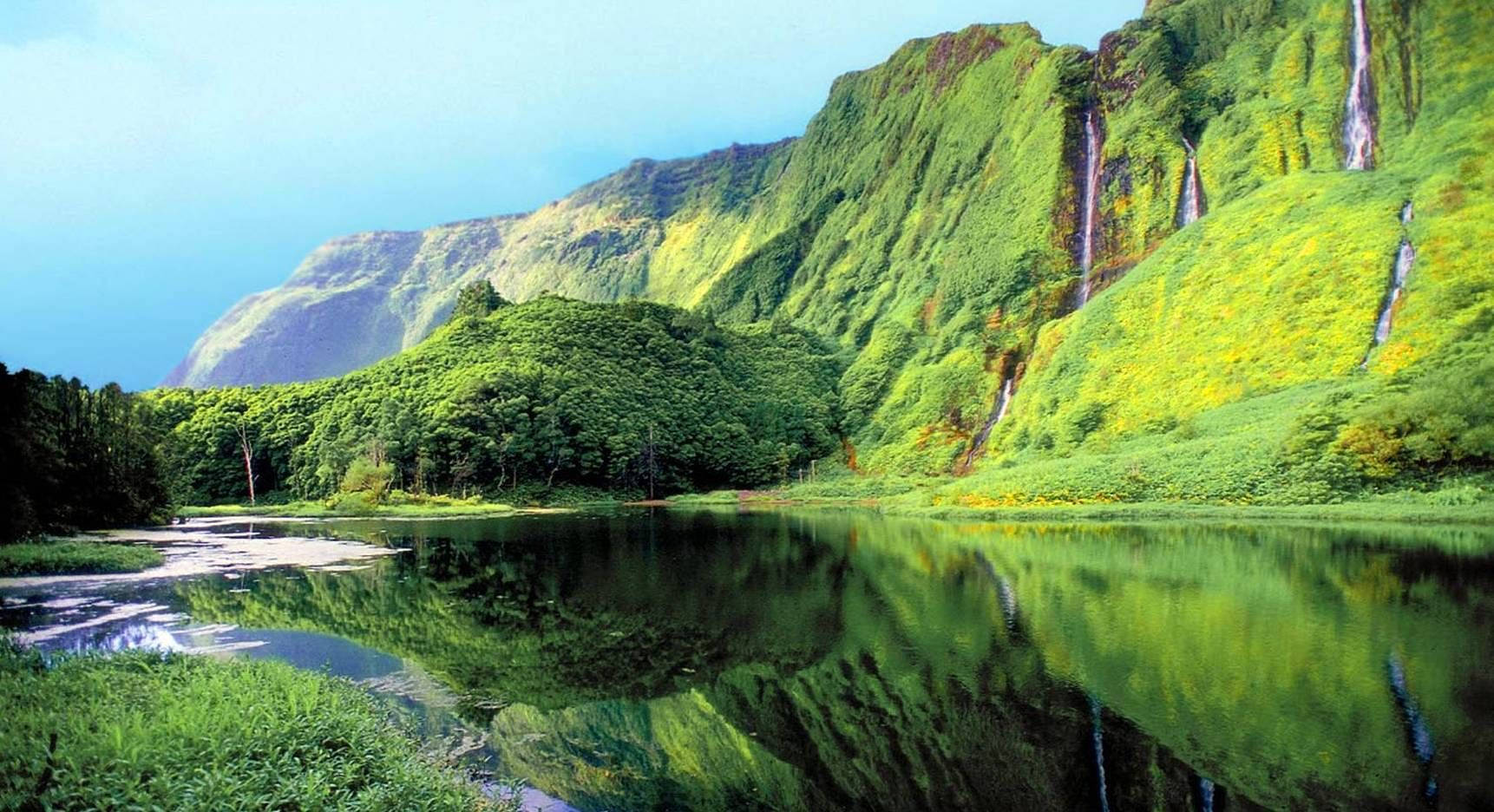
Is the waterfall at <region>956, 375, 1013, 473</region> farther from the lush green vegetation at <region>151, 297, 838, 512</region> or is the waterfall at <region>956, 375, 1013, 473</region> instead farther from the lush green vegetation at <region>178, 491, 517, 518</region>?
the lush green vegetation at <region>178, 491, 517, 518</region>

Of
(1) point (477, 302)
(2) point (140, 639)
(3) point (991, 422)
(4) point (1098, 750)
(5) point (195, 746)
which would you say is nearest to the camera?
(5) point (195, 746)

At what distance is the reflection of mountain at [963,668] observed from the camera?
1268 cm

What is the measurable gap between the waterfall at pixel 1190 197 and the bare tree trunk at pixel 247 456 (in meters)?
109

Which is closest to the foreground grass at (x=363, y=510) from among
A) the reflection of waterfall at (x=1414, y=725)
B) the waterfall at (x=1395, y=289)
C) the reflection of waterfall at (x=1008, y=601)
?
the reflection of waterfall at (x=1008, y=601)

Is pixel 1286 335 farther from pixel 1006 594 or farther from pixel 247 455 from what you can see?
pixel 247 455

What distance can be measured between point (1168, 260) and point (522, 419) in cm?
7060

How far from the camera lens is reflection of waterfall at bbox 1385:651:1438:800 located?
1194 centimetres

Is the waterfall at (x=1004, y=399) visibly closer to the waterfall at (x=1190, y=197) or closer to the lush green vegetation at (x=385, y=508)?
the waterfall at (x=1190, y=197)

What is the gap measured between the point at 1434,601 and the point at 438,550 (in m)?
41.1

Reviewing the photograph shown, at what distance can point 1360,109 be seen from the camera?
82562 mm

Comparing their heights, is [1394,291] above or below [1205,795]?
above

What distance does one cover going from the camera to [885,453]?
306ft

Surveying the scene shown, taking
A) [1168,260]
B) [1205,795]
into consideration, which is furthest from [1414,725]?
[1168,260]

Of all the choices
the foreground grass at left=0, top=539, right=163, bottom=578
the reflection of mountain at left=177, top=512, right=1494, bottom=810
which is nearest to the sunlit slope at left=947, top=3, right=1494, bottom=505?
the reflection of mountain at left=177, top=512, right=1494, bottom=810
